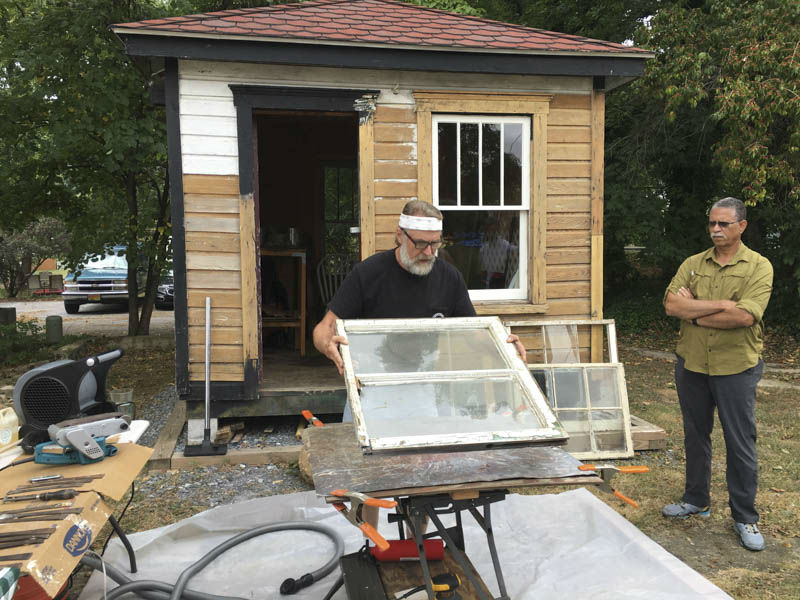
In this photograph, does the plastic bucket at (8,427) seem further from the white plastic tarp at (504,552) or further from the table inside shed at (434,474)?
the table inside shed at (434,474)

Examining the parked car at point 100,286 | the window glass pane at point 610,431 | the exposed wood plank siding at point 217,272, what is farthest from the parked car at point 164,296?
the window glass pane at point 610,431

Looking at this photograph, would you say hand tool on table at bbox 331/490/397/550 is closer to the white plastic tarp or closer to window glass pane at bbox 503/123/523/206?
the white plastic tarp

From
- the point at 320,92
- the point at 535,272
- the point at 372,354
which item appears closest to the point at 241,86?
the point at 320,92

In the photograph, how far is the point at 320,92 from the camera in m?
5.24

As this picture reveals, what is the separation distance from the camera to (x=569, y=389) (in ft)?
17.3

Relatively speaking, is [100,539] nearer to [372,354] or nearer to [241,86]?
[372,354]

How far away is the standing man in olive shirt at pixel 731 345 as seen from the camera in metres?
3.54

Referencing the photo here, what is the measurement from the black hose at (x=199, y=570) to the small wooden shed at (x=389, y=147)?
1946mm

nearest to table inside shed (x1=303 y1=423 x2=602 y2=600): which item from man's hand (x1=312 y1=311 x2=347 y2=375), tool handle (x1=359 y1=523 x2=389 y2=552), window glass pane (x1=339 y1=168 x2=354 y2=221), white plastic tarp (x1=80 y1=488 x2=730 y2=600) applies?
tool handle (x1=359 y1=523 x2=389 y2=552)

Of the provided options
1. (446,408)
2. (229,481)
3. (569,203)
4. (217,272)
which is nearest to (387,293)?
(446,408)

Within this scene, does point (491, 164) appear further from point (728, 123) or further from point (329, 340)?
point (728, 123)

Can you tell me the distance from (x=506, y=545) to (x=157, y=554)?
1.90 metres

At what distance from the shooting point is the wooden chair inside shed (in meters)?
8.08

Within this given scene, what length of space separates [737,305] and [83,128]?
Result: 7836mm
